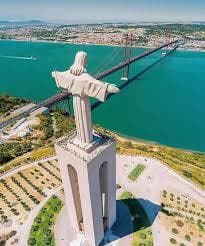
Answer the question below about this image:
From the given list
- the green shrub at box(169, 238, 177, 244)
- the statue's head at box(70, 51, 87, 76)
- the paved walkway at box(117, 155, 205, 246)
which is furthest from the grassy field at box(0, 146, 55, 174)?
the statue's head at box(70, 51, 87, 76)

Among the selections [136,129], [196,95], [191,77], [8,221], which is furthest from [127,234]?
[191,77]

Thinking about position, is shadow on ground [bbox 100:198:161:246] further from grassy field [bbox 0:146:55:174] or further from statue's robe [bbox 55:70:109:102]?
statue's robe [bbox 55:70:109:102]

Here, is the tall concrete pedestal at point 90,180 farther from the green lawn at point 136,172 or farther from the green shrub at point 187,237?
the green lawn at point 136,172

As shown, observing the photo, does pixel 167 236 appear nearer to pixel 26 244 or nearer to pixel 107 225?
pixel 107 225

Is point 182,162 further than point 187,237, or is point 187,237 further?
point 182,162

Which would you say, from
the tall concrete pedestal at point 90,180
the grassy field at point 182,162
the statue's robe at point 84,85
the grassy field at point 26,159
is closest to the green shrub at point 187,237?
the tall concrete pedestal at point 90,180

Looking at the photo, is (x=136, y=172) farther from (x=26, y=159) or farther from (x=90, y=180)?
(x=90, y=180)

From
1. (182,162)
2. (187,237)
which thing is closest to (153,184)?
(187,237)
